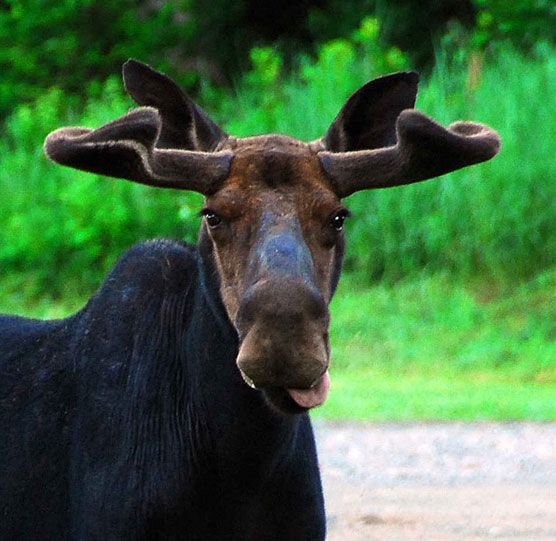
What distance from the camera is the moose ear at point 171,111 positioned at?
458 cm

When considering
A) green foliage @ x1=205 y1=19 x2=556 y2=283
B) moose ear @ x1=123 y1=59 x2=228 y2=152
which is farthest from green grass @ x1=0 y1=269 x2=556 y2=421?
moose ear @ x1=123 y1=59 x2=228 y2=152

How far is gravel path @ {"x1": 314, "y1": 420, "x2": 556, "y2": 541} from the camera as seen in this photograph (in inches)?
279

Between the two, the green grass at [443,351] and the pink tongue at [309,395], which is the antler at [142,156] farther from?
the green grass at [443,351]

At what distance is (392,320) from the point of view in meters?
12.7

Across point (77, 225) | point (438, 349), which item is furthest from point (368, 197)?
point (77, 225)

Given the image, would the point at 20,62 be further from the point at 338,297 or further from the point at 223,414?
the point at 223,414

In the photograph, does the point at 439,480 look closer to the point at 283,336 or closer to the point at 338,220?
Result: the point at 338,220

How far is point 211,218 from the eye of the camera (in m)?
4.28

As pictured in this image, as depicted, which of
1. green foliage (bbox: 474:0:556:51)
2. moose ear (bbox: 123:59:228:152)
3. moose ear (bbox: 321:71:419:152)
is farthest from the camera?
green foliage (bbox: 474:0:556:51)

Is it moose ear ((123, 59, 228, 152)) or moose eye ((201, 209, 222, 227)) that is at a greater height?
moose ear ((123, 59, 228, 152))

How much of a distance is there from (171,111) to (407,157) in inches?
28.8

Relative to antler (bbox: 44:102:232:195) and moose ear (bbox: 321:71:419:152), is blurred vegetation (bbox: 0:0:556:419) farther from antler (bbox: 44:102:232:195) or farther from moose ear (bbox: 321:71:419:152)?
antler (bbox: 44:102:232:195)

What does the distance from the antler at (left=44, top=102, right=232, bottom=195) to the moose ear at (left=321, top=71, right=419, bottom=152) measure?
48 cm

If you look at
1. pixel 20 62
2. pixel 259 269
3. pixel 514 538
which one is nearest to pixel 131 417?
pixel 259 269
